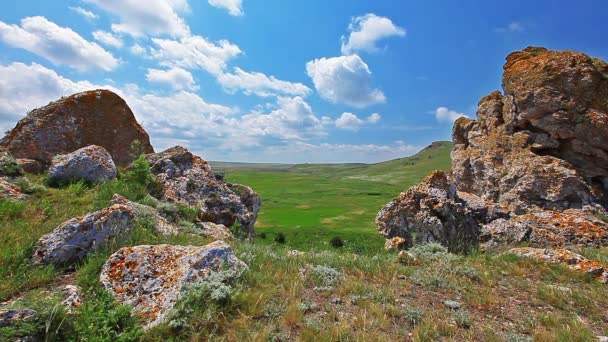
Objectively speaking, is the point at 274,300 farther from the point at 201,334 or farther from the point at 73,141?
the point at 73,141

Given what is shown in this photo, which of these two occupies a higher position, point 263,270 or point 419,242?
point 263,270

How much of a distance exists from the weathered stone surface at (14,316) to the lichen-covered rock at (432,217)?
11.2 meters

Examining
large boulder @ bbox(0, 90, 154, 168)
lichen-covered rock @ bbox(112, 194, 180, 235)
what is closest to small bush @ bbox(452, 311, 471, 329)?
lichen-covered rock @ bbox(112, 194, 180, 235)

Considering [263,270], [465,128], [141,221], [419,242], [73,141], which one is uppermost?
[465,128]

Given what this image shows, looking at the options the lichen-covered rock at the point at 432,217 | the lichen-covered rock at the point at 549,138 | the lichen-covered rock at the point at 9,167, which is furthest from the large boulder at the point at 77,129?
the lichen-covered rock at the point at 549,138

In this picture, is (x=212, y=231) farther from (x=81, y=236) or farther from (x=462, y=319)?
(x=462, y=319)

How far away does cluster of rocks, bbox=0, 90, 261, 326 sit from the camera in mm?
4840

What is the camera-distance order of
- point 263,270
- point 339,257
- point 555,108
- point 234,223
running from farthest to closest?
point 555,108 < point 234,223 < point 339,257 < point 263,270

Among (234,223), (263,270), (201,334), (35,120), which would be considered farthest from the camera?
(35,120)

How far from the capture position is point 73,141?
13320mm

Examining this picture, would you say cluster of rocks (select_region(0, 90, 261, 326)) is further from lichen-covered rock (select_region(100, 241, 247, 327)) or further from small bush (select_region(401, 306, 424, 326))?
small bush (select_region(401, 306, 424, 326))

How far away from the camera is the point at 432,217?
1265 cm

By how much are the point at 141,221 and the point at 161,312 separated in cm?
348

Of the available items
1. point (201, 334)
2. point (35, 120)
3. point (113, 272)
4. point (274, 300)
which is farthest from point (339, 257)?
point (35, 120)
